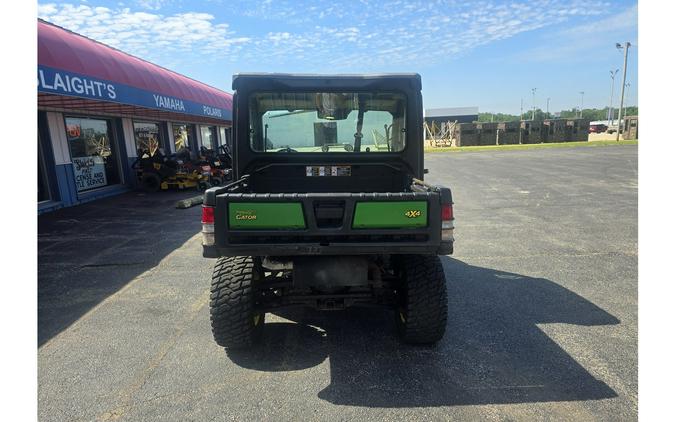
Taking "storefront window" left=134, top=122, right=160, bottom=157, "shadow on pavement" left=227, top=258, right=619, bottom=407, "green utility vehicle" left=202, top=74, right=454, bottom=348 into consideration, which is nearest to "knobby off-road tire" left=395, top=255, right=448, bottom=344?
"green utility vehicle" left=202, top=74, right=454, bottom=348

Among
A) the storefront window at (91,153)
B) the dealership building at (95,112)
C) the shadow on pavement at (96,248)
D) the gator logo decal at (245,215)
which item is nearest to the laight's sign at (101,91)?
the dealership building at (95,112)

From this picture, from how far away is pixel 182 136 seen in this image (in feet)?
64.4

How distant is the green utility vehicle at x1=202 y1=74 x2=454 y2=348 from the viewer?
2.96 meters

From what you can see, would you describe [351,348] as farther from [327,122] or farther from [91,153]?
[91,153]

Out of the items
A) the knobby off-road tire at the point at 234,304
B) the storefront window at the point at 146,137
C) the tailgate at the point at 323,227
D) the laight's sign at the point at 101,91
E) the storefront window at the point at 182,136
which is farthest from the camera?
the storefront window at the point at 182,136

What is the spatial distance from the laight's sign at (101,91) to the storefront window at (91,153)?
8.81 feet

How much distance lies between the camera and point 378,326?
3965 millimetres

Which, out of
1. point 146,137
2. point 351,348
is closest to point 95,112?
point 146,137

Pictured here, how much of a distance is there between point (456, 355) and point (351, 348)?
94 cm

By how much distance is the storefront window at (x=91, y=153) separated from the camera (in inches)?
472

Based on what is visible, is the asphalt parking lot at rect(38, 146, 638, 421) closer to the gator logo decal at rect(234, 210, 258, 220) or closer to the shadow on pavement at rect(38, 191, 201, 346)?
the shadow on pavement at rect(38, 191, 201, 346)

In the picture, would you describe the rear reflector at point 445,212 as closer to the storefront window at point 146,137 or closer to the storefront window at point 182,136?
the storefront window at point 146,137
